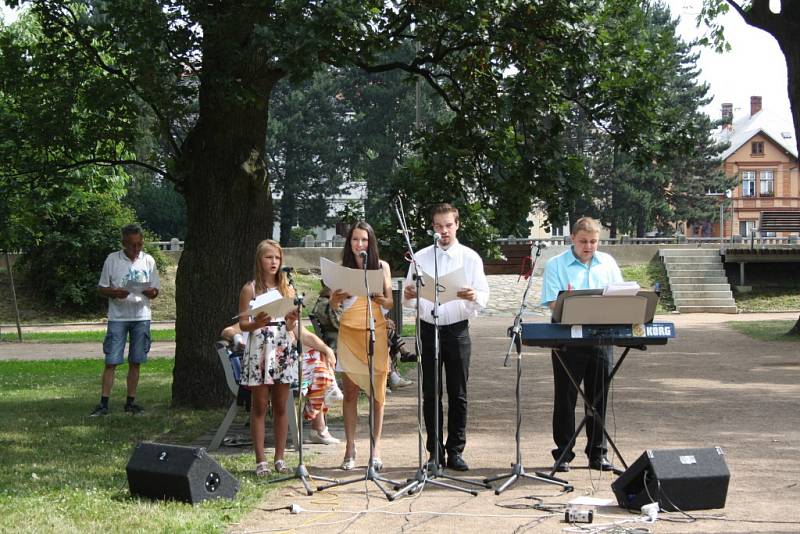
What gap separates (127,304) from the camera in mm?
12555

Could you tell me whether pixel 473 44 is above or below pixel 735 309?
above

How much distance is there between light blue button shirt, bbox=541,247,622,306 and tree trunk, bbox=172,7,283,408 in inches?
190

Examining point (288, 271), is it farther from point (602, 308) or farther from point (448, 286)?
point (602, 308)

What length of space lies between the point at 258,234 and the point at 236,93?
2.01 metres

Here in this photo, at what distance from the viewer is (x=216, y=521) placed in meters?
6.93

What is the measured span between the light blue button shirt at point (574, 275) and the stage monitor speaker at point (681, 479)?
72.9 inches

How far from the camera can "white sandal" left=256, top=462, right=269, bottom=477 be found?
28.1ft

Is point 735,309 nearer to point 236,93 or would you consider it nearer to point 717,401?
point 717,401

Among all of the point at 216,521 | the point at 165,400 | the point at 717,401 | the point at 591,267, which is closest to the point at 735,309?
the point at 717,401

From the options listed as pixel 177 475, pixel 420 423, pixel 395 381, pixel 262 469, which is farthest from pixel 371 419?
pixel 395 381

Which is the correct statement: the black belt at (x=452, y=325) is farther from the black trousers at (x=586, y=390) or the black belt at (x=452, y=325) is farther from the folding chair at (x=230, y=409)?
the folding chair at (x=230, y=409)

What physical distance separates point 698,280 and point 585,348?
3103 cm

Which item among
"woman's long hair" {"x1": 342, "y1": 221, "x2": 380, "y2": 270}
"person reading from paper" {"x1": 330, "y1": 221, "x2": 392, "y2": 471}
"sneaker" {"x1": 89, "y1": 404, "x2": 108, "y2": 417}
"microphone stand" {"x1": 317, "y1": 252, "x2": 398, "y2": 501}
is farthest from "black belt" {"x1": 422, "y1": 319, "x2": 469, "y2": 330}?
"sneaker" {"x1": 89, "y1": 404, "x2": 108, "y2": 417}

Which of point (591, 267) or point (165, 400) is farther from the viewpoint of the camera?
point (165, 400)
